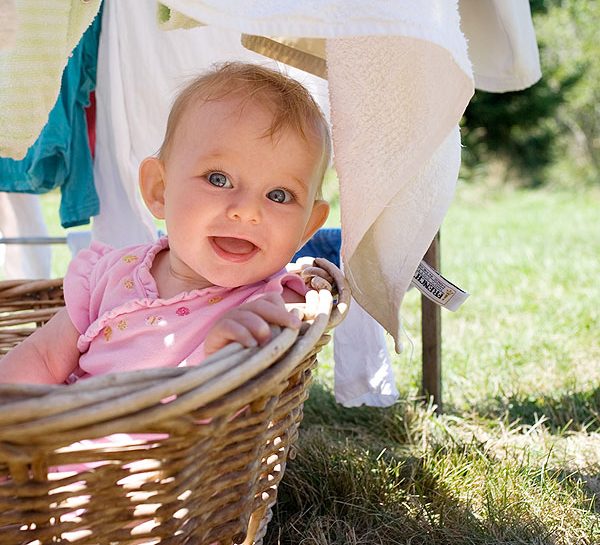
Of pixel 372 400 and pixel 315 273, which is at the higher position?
pixel 315 273

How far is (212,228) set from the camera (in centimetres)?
133

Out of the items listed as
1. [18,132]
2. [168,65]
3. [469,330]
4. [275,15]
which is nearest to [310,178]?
[275,15]

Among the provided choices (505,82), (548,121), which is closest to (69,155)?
(505,82)

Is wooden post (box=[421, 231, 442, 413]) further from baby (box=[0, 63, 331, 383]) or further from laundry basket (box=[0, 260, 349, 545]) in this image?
laundry basket (box=[0, 260, 349, 545])

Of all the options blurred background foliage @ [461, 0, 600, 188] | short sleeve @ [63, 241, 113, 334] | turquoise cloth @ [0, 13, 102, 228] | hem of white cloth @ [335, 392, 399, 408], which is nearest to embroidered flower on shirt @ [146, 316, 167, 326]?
short sleeve @ [63, 241, 113, 334]

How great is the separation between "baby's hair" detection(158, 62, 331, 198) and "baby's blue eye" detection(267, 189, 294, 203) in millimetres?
84

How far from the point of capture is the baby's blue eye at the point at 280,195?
1353mm

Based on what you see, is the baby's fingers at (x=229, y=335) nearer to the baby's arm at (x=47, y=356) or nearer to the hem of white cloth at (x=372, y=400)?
the baby's arm at (x=47, y=356)

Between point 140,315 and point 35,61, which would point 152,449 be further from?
point 35,61

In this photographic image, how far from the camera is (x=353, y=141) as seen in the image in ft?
4.23

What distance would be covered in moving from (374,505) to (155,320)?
472 millimetres

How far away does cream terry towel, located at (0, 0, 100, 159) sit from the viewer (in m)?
1.36

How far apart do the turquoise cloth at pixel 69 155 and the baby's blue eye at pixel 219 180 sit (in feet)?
2.50

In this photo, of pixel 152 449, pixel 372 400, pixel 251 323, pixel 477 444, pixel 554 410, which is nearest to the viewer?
pixel 152 449
